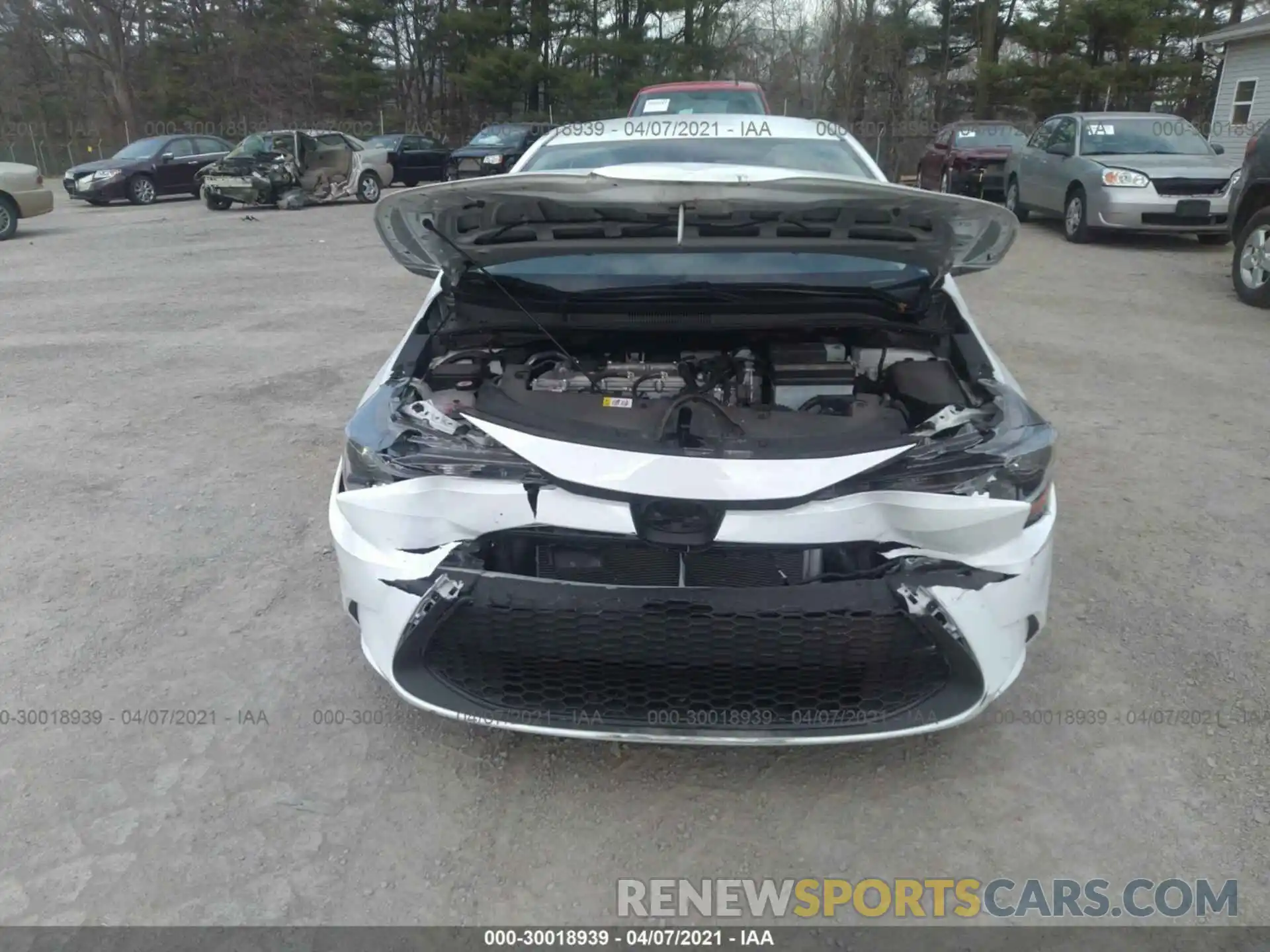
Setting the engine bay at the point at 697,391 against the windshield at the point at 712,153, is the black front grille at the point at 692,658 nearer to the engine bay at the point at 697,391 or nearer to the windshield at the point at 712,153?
the engine bay at the point at 697,391

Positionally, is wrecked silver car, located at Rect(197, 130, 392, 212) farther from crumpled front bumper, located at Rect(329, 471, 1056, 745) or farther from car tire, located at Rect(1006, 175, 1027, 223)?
crumpled front bumper, located at Rect(329, 471, 1056, 745)

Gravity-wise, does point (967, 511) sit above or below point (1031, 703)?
above

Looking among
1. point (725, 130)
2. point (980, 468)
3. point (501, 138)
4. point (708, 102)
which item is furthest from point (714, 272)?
point (501, 138)

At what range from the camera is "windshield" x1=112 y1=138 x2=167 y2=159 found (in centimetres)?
1752

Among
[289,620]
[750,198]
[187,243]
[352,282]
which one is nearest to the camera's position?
[750,198]

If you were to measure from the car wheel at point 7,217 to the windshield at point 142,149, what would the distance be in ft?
17.8

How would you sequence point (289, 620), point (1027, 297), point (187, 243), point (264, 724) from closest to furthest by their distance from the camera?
point (264, 724), point (289, 620), point (1027, 297), point (187, 243)

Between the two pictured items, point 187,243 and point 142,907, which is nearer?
point 142,907

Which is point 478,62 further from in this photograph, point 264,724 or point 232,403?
point 264,724

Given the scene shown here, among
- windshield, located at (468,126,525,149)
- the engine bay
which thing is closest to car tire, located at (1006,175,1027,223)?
windshield, located at (468,126,525,149)

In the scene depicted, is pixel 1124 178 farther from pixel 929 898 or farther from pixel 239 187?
pixel 239 187

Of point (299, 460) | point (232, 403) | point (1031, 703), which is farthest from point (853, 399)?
point (232, 403)

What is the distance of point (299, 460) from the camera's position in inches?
182

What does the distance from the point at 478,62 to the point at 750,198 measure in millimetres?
28853
